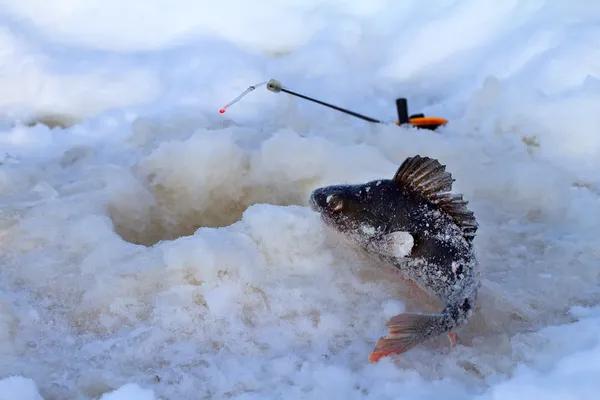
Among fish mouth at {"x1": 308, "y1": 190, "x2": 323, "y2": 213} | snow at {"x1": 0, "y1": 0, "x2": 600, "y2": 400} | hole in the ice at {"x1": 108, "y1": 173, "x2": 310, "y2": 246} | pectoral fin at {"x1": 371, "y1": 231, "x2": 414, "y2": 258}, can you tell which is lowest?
hole in the ice at {"x1": 108, "y1": 173, "x2": 310, "y2": 246}

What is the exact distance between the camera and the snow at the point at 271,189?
1719mm

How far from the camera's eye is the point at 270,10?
535 centimetres

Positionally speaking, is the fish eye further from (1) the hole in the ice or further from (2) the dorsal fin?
(1) the hole in the ice

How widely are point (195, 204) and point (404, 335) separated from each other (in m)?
1.53

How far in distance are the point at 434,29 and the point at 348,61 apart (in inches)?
31.1

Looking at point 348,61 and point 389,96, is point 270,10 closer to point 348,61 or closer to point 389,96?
point 348,61

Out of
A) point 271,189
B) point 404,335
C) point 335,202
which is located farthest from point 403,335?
point 271,189

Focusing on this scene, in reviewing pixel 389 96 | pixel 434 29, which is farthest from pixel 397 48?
Result: pixel 389 96

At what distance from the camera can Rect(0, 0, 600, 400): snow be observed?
1.72 m

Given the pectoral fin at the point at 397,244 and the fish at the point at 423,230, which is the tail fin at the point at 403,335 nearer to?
the fish at the point at 423,230

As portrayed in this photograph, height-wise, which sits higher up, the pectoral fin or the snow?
the pectoral fin

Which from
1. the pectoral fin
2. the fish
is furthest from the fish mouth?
the pectoral fin

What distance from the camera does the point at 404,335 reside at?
167cm

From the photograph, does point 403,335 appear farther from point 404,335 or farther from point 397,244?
point 397,244
